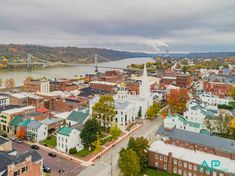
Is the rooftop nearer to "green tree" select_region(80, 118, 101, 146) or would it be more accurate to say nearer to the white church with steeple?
"green tree" select_region(80, 118, 101, 146)

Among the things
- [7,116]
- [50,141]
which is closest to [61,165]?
[50,141]

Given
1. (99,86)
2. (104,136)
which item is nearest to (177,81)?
(99,86)

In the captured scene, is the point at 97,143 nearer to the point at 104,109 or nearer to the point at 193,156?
the point at 104,109

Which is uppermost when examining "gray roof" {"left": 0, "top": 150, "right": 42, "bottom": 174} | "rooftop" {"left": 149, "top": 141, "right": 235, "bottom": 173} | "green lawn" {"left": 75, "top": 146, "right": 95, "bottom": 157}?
"gray roof" {"left": 0, "top": 150, "right": 42, "bottom": 174}

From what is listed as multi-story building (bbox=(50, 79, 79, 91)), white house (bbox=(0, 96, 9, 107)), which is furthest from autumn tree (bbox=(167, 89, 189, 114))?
multi-story building (bbox=(50, 79, 79, 91))

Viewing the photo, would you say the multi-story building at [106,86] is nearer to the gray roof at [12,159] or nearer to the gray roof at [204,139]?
the gray roof at [204,139]

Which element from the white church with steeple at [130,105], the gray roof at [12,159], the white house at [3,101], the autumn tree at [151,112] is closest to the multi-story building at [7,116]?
the white house at [3,101]
